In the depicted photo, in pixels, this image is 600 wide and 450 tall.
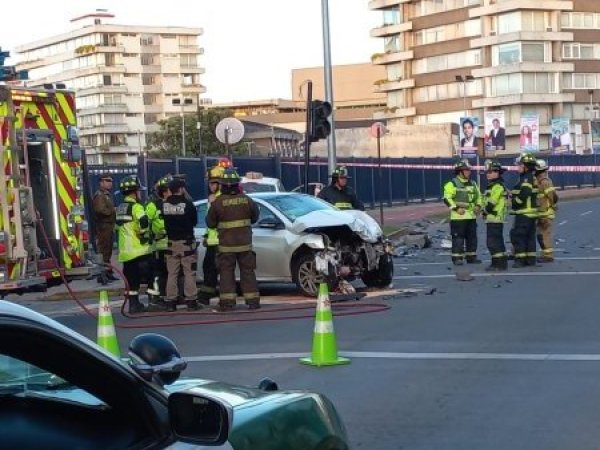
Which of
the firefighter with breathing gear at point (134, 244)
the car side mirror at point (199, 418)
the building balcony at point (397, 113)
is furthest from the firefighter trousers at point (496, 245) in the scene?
the building balcony at point (397, 113)

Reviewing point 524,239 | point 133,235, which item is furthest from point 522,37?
point 133,235

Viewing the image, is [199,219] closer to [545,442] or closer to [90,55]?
[545,442]

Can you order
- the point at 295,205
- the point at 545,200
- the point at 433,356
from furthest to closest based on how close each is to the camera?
the point at 545,200 → the point at 295,205 → the point at 433,356

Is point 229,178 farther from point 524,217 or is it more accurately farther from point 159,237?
point 524,217

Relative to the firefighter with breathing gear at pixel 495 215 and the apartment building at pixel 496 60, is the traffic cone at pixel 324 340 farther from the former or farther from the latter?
the apartment building at pixel 496 60

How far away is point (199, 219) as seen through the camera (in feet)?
56.3

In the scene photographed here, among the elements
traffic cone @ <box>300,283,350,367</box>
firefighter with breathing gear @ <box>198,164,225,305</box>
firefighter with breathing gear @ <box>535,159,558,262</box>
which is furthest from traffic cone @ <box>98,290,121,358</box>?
firefighter with breathing gear @ <box>535,159,558,262</box>

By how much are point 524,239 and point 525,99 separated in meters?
72.0

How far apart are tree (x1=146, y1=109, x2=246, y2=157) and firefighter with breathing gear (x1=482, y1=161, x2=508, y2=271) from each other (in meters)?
50.3

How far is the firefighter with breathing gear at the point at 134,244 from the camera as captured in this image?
14.9 meters

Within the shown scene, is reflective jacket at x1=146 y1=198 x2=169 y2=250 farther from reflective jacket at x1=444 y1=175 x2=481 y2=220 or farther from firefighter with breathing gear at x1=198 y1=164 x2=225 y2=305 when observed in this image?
reflective jacket at x1=444 y1=175 x2=481 y2=220

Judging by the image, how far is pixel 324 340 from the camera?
10164 millimetres

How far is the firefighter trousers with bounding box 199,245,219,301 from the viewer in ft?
51.3

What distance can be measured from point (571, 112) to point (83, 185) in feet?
271
